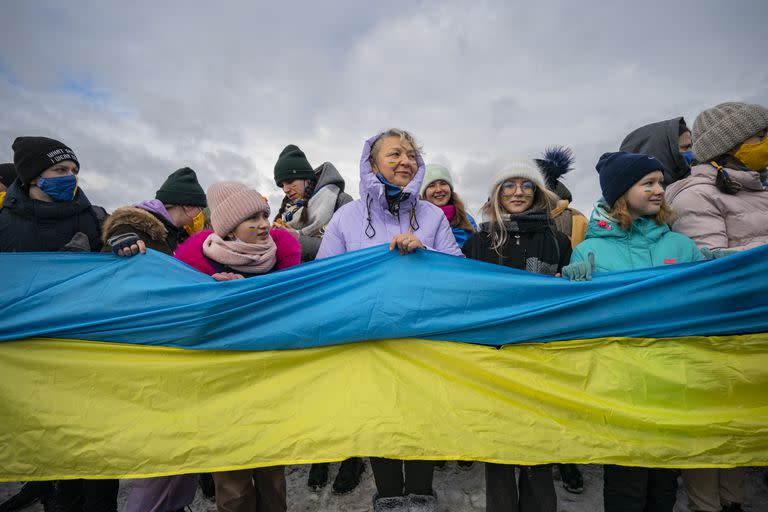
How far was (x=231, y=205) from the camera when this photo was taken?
230 centimetres

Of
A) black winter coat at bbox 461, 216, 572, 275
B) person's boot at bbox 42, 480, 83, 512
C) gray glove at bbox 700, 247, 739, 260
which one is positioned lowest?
person's boot at bbox 42, 480, 83, 512

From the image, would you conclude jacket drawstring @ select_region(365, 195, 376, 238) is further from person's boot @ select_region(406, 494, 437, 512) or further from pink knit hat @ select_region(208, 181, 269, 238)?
person's boot @ select_region(406, 494, 437, 512)

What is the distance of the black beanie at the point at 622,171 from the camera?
2.31 m

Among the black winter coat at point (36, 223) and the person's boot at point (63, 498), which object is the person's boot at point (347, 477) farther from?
the black winter coat at point (36, 223)

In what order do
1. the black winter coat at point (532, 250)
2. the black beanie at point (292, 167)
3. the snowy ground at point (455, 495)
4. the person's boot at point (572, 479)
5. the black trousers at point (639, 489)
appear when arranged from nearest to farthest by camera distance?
1. the black trousers at point (639, 489)
2. the black winter coat at point (532, 250)
3. the snowy ground at point (455, 495)
4. the person's boot at point (572, 479)
5. the black beanie at point (292, 167)

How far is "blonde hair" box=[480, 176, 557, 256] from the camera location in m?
2.50

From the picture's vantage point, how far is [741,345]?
1.91 metres

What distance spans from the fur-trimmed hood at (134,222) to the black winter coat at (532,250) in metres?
2.24

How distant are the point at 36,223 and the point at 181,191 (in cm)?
98

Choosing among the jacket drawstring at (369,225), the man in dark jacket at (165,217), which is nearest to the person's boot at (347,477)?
the jacket drawstring at (369,225)

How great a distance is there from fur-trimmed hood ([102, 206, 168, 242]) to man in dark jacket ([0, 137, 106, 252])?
27 cm

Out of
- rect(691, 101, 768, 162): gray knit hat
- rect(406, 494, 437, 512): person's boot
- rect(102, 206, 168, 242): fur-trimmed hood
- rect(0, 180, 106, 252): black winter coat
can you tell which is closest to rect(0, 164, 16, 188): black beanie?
rect(0, 180, 106, 252): black winter coat

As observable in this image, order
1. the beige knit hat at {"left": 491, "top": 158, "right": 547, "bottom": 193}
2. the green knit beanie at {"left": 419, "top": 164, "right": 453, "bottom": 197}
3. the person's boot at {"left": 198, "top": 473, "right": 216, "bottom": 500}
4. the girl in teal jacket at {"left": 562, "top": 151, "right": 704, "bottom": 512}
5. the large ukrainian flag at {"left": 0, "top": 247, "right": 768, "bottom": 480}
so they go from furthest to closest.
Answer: the green knit beanie at {"left": 419, "top": 164, "right": 453, "bottom": 197}
the person's boot at {"left": 198, "top": 473, "right": 216, "bottom": 500}
the beige knit hat at {"left": 491, "top": 158, "right": 547, "bottom": 193}
the girl in teal jacket at {"left": 562, "top": 151, "right": 704, "bottom": 512}
the large ukrainian flag at {"left": 0, "top": 247, "right": 768, "bottom": 480}

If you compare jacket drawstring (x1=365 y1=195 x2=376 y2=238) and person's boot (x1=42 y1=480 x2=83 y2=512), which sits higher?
jacket drawstring (x1=365 y1=195 x2=376 y2=238)
